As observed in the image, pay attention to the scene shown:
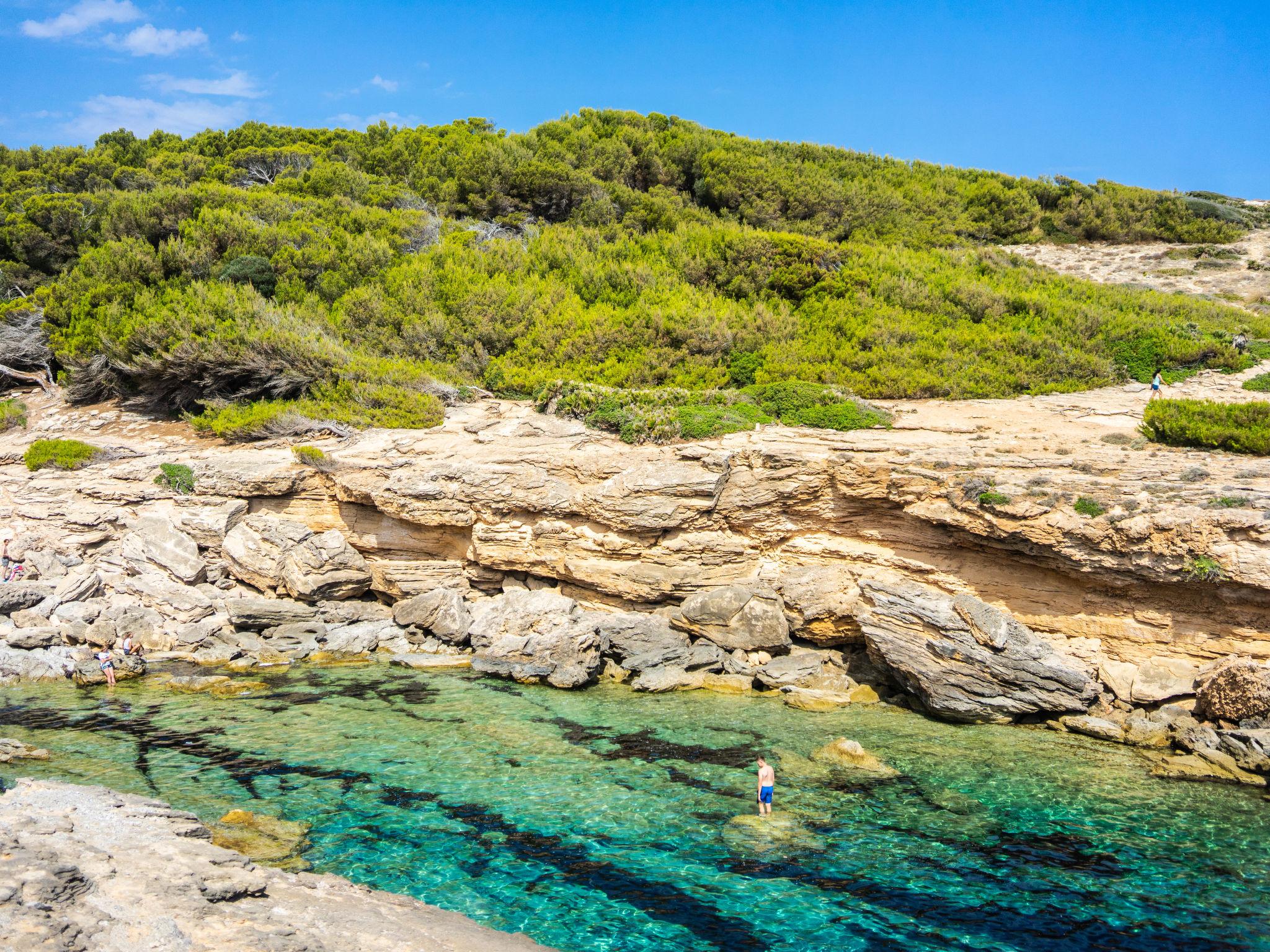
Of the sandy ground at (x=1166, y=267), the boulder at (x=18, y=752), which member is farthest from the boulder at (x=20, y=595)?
the sandy ground at (x=1166, y=267)

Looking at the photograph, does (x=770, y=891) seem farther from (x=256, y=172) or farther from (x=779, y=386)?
(x=256, y=172)

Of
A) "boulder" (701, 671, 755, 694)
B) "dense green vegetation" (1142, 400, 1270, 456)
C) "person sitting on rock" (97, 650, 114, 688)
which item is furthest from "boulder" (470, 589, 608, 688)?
"dense green vegetation" (1142, 400, 1270, 456)

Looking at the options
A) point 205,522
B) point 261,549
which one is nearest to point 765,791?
point 261,549

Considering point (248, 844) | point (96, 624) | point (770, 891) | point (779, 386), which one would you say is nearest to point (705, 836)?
point (770, 891)

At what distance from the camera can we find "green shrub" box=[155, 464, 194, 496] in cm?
1956

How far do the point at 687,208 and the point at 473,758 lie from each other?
29.9 meters

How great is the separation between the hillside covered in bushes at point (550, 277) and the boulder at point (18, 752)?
441 inches

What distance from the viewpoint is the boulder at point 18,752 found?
1124cm

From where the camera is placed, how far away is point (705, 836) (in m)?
9.91

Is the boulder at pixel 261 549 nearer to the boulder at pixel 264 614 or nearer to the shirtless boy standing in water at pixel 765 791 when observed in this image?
the boulder at pixel 264 614

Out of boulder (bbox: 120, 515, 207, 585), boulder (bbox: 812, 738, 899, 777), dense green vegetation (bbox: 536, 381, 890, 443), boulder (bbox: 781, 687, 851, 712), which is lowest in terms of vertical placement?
boulder (bbox: 781, 687, 851, 712)

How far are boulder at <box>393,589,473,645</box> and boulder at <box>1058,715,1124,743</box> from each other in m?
12.4

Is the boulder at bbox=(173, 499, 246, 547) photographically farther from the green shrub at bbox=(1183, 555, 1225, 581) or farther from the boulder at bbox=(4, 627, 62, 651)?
the green shrub at bbox=(1183, 555, 1225, 581)

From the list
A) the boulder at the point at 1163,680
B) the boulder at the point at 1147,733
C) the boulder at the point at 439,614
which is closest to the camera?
the boulder at the point at 1147,733
